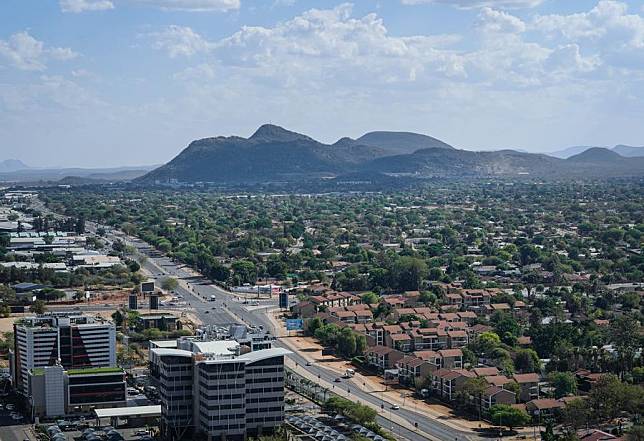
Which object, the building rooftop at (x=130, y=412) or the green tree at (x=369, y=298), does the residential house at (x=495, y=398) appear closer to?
the building rooftop at (x=130, y=412)

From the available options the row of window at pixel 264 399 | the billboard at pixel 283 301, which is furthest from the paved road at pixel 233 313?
the row of window at pixel 264 399

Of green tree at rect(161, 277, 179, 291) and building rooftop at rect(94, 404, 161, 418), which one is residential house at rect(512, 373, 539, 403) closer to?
building rooftop at rect(94, 404, 161, 418)

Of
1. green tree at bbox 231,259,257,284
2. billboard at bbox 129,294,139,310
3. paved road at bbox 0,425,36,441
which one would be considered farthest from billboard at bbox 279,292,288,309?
paved road at bbox 0,425,36,441

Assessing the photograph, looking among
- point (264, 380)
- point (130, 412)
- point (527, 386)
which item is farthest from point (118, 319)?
point (527, 386)

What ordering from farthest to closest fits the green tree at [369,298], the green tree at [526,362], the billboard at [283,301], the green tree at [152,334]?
the billboard at [283,301] → the green tree at [369,298] → the green tree at [152,334] → the green tree at [526,362]

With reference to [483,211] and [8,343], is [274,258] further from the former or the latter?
[483,211]

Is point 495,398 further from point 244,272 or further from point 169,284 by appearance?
point 244,272
